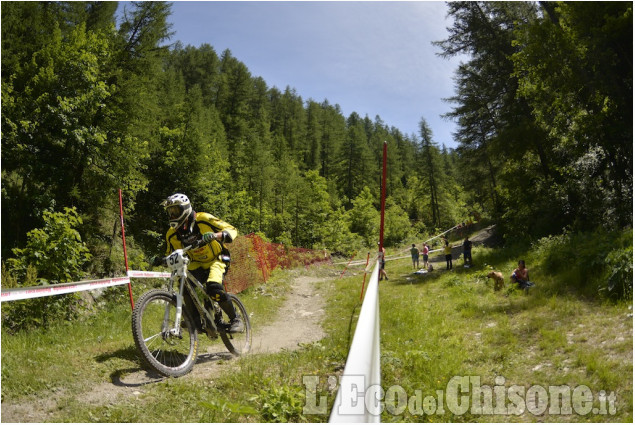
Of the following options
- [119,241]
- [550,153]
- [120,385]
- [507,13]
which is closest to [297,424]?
[120,385]

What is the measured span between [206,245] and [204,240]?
30.2 inches

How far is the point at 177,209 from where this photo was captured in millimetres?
6031

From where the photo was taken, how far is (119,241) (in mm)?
18219

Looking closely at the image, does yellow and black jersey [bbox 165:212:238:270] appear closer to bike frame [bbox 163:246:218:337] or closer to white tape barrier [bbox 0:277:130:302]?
bike frame [bbox 163:246:218:337]

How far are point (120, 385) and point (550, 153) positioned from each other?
22.0 m

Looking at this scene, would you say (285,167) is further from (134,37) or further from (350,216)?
(134,37)

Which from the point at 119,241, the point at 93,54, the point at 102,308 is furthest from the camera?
the point at 119,241

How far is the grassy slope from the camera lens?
4.31 meters

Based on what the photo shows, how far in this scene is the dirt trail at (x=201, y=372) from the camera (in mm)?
4051

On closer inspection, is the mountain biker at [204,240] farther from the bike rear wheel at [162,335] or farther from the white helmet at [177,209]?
the bike rear wheel at [162,335]

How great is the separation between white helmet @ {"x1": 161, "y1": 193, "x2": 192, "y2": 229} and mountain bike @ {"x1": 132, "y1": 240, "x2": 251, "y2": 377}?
50cm

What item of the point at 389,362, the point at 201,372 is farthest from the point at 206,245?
the point at 389,362

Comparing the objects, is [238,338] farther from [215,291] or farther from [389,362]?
[389,362]

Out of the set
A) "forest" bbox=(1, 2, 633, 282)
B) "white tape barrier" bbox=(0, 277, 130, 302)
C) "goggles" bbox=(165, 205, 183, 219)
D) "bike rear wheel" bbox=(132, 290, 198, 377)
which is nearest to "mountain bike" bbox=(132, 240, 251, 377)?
"bike rear wheel" bbox=(132, 290, 198, 377)
